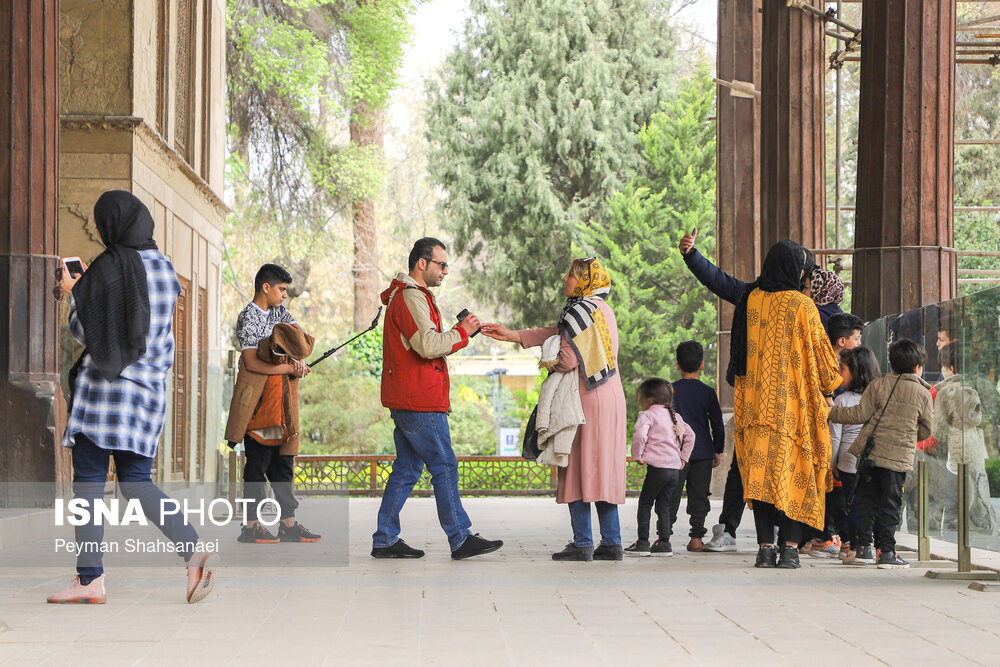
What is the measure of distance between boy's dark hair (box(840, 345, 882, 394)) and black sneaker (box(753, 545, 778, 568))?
1.35m

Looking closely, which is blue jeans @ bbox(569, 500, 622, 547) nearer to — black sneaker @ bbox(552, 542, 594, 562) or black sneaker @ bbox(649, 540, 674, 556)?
black sneaker @ bbox(552, 542, 594, 562)

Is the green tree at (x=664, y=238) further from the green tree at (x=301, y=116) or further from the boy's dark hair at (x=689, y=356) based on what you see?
the boy's dark hair at (x=689, y=356)

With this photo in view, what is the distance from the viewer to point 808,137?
1430 centimetres

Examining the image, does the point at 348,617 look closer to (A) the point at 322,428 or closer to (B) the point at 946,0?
(B) the point at 946,0

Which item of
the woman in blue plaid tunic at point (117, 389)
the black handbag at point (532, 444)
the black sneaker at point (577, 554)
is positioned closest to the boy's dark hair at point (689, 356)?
the black handbag at point (532, 444)

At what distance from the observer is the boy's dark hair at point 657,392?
8883 millimetres

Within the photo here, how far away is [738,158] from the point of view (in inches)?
707

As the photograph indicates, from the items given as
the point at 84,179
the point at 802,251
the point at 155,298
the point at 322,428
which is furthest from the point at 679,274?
the point at 155,298

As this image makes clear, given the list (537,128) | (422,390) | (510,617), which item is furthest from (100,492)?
(537,128)

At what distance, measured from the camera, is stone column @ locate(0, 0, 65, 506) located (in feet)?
33.3

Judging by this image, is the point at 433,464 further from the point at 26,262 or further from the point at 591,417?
the point at 26,262

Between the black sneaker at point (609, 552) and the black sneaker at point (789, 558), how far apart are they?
41.7 inches

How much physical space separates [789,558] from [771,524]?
24cm

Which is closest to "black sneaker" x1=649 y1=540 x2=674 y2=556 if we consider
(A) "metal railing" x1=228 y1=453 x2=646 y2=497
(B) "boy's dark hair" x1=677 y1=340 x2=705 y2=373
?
(B) "boy's dark hair" x1=677 y1=340 x2=705 y2=373
